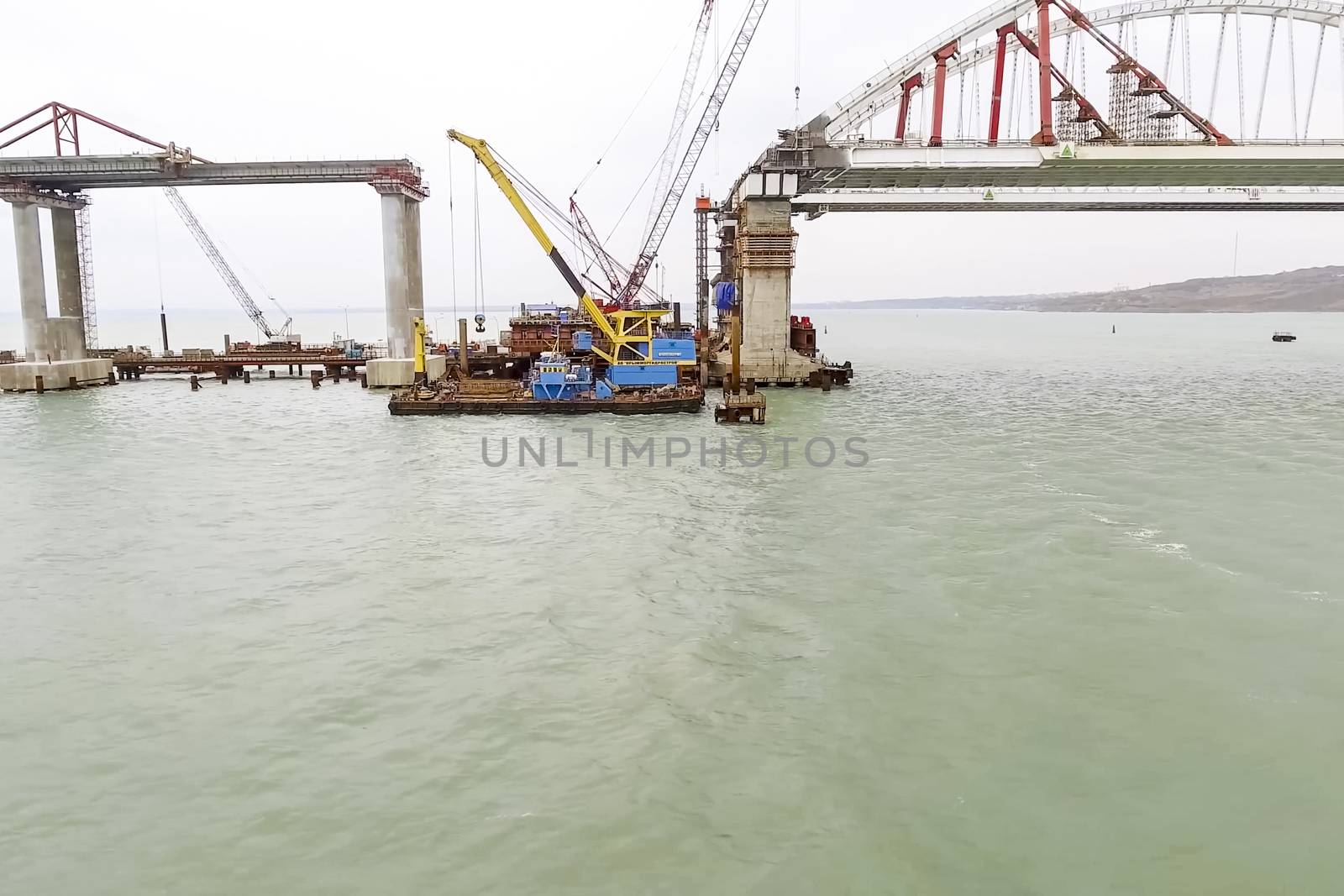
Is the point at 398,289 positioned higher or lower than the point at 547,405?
higher

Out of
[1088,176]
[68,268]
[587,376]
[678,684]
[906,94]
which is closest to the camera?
[678,684]

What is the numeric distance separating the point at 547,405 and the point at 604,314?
14193 millimetres

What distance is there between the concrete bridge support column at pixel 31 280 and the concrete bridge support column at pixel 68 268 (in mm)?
4188

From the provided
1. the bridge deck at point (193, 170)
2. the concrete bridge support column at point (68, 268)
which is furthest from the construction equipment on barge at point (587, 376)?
the concrete bridge support column at point (68, 268)

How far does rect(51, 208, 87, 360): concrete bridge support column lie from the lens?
7575 cm

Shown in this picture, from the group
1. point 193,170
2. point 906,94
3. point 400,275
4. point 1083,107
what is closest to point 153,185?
point 193,170

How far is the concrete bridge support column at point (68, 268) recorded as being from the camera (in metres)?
75.8

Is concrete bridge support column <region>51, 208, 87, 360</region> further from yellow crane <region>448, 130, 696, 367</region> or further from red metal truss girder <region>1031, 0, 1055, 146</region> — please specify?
red metal truss girder <region>1031, 0, 1055, 146</region>

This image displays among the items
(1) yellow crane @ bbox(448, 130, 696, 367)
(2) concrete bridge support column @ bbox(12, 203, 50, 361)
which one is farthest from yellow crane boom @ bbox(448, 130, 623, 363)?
(2) concrete bridge support column @ bbox(12, 203, 50, 361)

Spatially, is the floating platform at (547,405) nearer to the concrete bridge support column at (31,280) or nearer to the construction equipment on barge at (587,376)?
the construction equipment on barge at (587,376)

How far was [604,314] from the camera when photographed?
64.7 meters

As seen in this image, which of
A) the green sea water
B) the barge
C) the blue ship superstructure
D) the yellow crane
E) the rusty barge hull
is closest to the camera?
the green sea water

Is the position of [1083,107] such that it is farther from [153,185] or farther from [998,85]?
[153,185]

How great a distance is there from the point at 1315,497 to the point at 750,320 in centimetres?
3912
